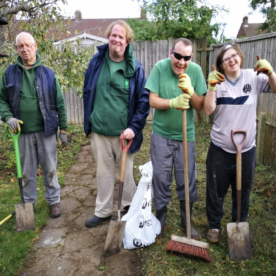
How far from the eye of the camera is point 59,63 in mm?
5230

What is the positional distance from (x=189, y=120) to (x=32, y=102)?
69.4 inches

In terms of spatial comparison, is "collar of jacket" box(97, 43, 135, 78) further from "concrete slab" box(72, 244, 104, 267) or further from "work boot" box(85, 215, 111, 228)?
"concrete slab" box(72, 244, 104, 267)

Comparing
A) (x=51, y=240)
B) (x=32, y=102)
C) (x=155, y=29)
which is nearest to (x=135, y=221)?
(x=51, y=240)

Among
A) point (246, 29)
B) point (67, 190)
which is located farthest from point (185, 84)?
point (246, 29)

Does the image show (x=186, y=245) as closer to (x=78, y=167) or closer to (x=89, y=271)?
(x=89, y=271)

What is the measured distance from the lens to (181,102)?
234 cm

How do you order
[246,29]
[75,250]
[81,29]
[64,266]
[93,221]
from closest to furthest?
1. [64,266]
2. [75,250]
3. [93,221]
4. [81,29]
5. [246,29]

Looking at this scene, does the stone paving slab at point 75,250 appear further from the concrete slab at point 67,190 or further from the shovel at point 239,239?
the shovel at point 239,239

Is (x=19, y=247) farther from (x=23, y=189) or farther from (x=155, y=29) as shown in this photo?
(x=155, y=29)

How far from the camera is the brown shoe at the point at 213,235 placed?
278 centimetres

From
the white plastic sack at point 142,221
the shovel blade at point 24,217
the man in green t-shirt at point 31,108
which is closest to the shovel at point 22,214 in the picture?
the shovel blade at point 24,217

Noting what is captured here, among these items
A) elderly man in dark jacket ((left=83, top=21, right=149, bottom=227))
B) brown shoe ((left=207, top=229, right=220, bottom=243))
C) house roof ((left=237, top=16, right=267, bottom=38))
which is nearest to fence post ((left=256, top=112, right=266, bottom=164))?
brown shoe ((left=207, top=229, right=220, bottom=243))

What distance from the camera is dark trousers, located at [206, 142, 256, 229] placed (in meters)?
2.56

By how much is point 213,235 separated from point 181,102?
1426mm
